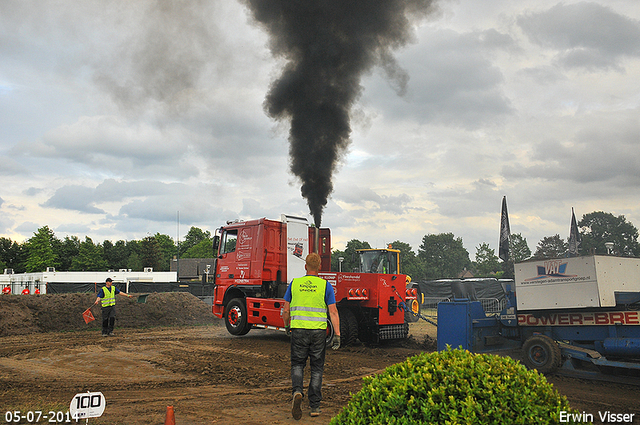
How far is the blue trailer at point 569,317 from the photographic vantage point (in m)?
7.04

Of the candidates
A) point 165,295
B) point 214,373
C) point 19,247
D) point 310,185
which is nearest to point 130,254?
point 19,247

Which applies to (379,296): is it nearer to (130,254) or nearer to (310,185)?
(310,185)

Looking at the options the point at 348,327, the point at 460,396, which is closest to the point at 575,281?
the point at 348,327

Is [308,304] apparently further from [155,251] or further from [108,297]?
[155,251]

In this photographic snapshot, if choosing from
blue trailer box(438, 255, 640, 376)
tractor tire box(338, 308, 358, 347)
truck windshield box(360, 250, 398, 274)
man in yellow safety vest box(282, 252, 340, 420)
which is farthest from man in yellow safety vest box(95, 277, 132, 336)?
man in yellow safety vest box(282, 252, 340, 420)

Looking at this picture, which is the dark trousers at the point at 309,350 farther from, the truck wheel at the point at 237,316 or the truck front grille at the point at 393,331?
the truck wheel at the point at 237,316

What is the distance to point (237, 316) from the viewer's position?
1277cm

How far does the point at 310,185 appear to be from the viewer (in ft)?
52.7

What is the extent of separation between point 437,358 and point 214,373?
564cm

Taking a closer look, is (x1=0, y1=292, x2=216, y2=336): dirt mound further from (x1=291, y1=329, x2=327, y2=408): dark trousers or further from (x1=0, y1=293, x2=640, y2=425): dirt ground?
(x1=291, y1=329, x2=327, y2=408): dark trousers

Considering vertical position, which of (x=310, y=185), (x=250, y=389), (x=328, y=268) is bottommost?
(x=250, y=389)

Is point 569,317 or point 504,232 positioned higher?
point 504,232

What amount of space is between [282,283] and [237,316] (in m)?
1.69

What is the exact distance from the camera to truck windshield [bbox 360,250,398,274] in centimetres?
1562
